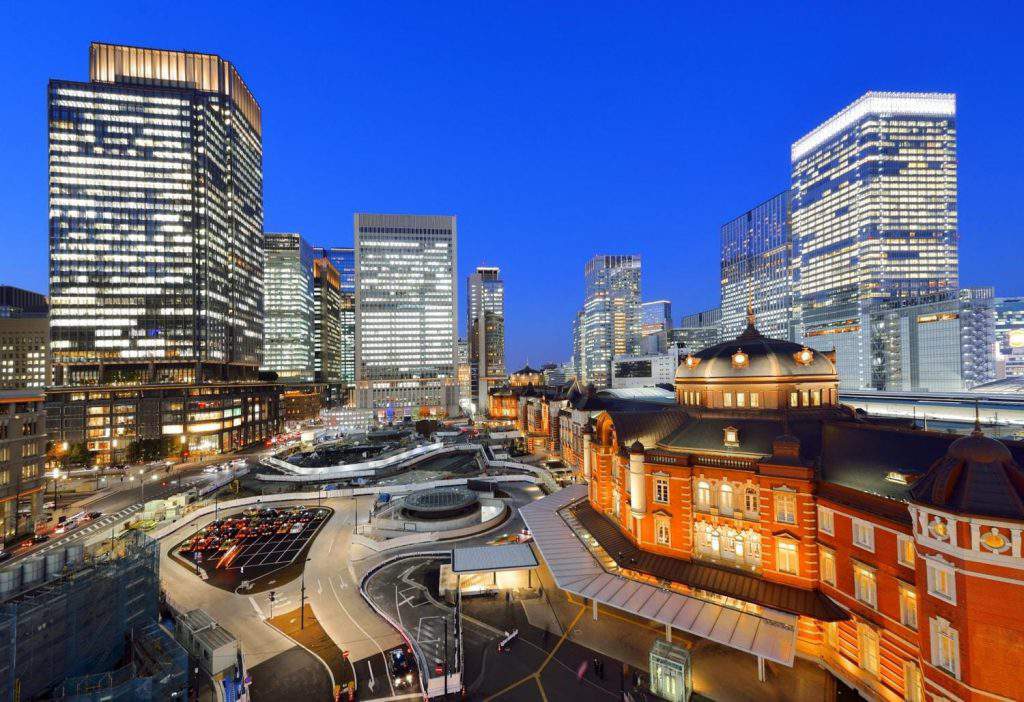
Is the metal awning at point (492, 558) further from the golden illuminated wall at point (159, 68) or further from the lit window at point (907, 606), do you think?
the golden illuminated wall at point (159, 68)

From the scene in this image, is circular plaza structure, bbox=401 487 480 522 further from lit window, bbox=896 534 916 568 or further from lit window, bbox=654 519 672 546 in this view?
lit window, bbox=896 534 916 568

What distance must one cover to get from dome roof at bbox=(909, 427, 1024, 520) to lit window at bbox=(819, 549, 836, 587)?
35.5ft

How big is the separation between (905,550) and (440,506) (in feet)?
152

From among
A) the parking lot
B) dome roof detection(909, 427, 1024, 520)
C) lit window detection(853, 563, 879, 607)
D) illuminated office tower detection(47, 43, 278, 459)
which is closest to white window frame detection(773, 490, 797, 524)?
lit window detection(853, 563, 879, 607)

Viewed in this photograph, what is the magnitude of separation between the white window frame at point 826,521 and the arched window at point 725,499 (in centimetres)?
563

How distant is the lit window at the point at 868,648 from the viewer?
25423 millimetres

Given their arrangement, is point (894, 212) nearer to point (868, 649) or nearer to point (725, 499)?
point (725, 499)

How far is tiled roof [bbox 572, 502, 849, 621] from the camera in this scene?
27750 mm

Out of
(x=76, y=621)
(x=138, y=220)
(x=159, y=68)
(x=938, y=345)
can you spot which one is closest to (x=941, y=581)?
(x=76, y=621)

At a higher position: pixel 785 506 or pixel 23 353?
pixel 23 353

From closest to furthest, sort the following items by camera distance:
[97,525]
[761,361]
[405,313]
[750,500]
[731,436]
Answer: [750,500]
[731,436]
[761,361]
[97,525]
[405,313]

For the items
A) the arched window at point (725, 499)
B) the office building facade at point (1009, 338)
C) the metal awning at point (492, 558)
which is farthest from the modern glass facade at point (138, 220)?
the office building facade at point (1009, 338)

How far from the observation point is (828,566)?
94.3 ft

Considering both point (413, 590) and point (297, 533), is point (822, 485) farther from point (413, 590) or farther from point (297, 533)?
point (297, 533)
